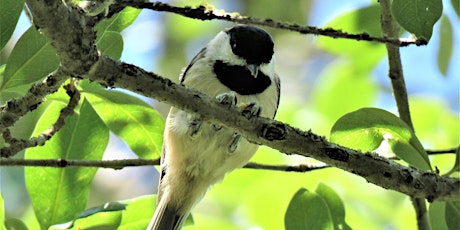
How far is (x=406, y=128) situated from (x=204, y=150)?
1157 mm

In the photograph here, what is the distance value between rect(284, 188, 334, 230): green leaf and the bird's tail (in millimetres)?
875

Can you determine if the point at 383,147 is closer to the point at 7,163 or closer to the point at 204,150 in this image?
the point at 204,150

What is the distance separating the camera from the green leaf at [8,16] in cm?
228

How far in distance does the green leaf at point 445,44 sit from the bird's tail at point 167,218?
1403 millimetres

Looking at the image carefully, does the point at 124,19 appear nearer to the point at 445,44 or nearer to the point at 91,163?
the point at 91,163

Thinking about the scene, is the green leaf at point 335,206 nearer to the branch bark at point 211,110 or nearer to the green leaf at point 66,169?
the branch bark at point 211,110

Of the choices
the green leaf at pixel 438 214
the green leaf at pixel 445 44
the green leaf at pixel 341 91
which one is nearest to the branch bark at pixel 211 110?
the green leaf at pixel 438 214

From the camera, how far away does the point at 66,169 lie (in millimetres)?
2871

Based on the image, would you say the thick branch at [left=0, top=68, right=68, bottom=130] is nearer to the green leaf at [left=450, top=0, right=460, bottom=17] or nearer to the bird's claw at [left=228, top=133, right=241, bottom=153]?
the bird's claw at [left=228, top=133, right=241, bottom=153]

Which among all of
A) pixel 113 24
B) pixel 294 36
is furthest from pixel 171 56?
pixel 113 24

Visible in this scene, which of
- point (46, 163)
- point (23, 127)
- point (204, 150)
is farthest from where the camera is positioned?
point (23, 127)

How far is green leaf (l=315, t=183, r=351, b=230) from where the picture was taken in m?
2.74

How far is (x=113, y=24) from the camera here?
8.63ft

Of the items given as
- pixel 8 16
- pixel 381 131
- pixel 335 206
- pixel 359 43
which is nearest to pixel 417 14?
pixel 381 131
